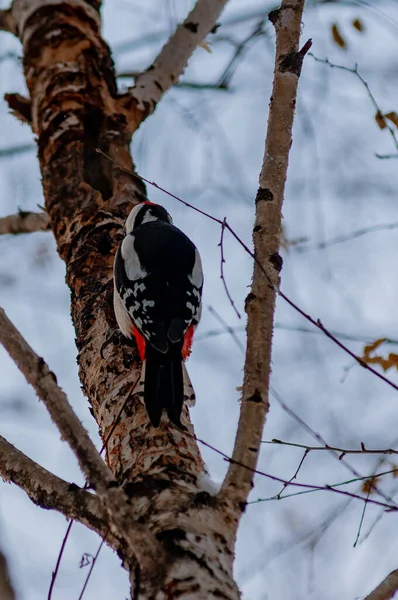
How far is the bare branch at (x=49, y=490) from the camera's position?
6.43 feet

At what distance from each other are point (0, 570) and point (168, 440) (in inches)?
44.3

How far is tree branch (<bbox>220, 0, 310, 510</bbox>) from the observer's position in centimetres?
194

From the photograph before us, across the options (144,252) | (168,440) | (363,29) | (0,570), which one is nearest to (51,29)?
(144,252)

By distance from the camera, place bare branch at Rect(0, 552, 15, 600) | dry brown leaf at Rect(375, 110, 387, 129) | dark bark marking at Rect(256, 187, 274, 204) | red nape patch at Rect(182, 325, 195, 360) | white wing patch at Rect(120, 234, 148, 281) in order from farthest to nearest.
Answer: red nape patch at Rect(182, 325, 195, 360) → white wing patch at Rect(120, 234, 148, 281) → dry brown leaf at Rect(375, 110, 387, 129) → dark bark marking at Rect(256, 187, 274, 204) → bare branch at Rect(0, 552, 15, 600)

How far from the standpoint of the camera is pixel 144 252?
3574 millimetres

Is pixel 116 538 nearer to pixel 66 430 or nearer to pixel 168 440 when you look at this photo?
pixel 66 430

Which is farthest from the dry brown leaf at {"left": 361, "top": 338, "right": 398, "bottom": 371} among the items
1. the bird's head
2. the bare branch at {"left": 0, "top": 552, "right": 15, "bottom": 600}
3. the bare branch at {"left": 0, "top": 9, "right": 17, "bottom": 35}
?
the bare branch at {"left": 0, "top": 9, "right": 17, "bottom": 35}

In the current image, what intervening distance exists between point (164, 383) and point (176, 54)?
260cm

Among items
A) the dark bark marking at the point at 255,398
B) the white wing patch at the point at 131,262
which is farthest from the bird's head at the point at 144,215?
the dark bark marking at the point at 255,398

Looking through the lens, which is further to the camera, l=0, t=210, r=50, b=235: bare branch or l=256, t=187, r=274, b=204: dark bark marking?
l=0, t=210, r=50, b=235: bare branch

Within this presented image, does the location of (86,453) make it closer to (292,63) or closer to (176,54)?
(292,63)

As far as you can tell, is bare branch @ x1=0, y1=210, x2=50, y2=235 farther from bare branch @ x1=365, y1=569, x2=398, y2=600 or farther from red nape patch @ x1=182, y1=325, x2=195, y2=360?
bare branch @ x1=365, y1=569, x2=398, y2=600

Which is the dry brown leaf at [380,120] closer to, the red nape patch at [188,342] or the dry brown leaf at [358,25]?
the red nape patch at [188,342]

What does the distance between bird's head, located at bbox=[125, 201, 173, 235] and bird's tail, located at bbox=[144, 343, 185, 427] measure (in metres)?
0.98
